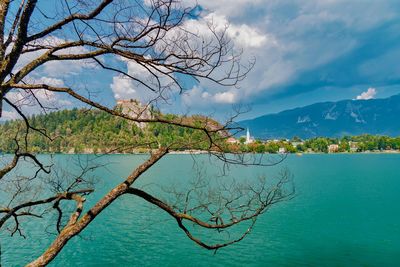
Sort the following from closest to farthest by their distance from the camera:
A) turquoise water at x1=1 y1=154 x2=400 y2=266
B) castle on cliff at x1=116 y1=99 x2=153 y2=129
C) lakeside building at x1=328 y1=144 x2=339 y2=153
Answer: castle on cliff at x1=116 y1=99 x2=153 y2=129 < turquoise water at x1=1 y1=154 x2=400 y2=266 < lakeside building at x1=328 y1=144 x2=339 y2=153

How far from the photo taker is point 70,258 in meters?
17.0

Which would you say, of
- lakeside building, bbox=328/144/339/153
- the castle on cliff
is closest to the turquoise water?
the castle on cliff

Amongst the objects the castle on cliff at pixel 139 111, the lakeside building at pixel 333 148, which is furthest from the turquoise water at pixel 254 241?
the lakeside building at pixel 333 148

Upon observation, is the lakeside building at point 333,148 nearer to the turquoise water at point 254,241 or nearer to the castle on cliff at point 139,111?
the turquoise water at point 254,241

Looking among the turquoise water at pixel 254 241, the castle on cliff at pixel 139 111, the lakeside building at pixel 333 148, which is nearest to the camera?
Answer: the castle on cliff at pixel 139 111

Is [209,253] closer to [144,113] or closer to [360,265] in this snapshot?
[360,265]

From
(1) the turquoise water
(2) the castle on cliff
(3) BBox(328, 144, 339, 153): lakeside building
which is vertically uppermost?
(3) BBox(328, 144, 339, 153): lakeside building

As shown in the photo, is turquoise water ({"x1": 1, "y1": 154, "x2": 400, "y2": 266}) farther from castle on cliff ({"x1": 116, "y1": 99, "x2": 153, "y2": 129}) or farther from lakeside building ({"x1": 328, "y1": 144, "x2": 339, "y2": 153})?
lakeside building ({"x1": 328, "y1": 144, "x2": 339, "y2": 153})

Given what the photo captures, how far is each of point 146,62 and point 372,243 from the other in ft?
65.6

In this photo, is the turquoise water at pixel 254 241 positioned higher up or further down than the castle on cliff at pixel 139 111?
further down

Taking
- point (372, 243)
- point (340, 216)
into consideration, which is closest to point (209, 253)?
point (372, 243)

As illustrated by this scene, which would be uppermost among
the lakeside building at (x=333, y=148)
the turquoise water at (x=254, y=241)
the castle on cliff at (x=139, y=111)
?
the lakeside building at (x=333, y=148)

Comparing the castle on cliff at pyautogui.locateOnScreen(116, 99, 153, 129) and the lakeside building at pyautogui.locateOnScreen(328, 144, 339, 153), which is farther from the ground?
the lakeside building at pyautogui.locateOnScreen(328, 144, 339, 153)

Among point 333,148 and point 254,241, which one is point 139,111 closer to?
point 254,241
